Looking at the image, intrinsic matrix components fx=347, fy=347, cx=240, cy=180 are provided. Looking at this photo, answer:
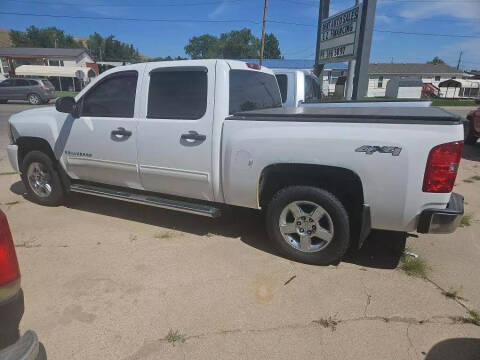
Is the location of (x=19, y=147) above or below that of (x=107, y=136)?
below

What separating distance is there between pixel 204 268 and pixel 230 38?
125 metres

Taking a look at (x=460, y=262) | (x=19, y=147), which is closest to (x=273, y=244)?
(x=460, y=262)

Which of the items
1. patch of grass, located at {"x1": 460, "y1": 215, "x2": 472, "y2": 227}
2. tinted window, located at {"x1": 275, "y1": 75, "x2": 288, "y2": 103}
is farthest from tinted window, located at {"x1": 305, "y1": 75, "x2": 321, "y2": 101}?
patch of grass, located at {"x1": 460, "y1": 215, "x2": 472, "y2": 227}

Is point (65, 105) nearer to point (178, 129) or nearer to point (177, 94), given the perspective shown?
point (177, 94)

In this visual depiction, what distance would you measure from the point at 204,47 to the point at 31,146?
435ft

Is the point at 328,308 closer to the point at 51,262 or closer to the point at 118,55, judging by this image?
the point at 51,262

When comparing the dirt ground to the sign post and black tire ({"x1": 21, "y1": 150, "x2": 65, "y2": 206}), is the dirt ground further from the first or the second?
the sign post

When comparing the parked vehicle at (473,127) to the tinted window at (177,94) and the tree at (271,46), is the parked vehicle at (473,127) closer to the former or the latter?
the tinted window at (177,94)

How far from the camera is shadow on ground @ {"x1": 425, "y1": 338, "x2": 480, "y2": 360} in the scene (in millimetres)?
2268

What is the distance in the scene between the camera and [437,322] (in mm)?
2590

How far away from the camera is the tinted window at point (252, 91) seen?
3.72 meters

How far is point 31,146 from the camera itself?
478 centimetres

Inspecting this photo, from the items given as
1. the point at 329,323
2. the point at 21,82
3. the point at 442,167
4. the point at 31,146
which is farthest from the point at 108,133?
the point at 21,82

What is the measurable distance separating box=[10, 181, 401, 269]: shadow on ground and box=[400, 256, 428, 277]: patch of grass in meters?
0.09
